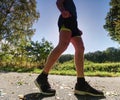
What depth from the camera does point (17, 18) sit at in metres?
30.9

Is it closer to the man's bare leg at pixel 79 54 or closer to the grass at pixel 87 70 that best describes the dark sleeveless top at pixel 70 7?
the man's bare leg at pixel 79 54

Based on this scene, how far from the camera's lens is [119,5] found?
42.5m

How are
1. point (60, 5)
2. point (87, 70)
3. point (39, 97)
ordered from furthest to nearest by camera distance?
point (87, 70)
point (60, 5)
point (39, 97)

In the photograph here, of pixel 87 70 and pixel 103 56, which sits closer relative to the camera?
pixel 87 70

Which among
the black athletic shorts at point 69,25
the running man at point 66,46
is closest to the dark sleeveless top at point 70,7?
the running man at point 66,46

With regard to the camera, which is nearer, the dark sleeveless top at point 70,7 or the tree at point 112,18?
the dark sleeveless top at point 70,7

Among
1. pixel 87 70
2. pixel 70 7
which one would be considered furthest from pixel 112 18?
pixel 70 7

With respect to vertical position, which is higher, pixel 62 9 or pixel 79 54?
pixel 62 9

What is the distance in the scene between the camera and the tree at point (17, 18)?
30.7 meters

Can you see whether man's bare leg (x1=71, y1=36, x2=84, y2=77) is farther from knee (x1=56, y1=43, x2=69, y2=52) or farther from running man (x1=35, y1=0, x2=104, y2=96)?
knee (x1=56, y1=43, x2=69, y2=52)

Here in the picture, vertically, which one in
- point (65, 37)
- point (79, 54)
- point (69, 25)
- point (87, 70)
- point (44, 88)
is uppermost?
point (69, 25)

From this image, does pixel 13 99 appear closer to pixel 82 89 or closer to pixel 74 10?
pixel 82 89

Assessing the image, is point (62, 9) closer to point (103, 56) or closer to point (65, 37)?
point (65, 37)

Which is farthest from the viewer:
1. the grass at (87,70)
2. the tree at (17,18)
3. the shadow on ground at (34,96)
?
the tree at (17,18)
